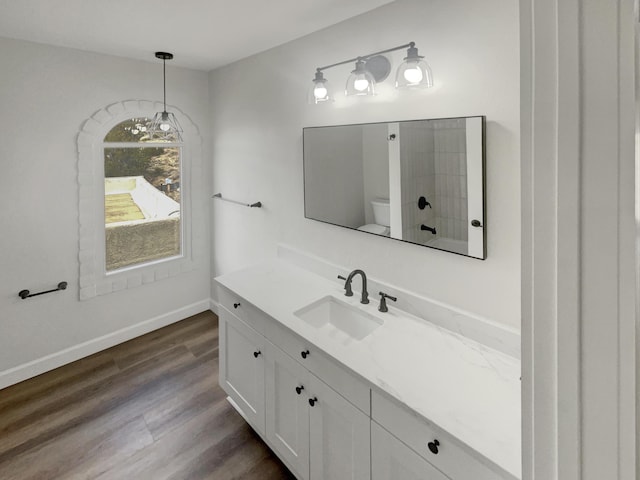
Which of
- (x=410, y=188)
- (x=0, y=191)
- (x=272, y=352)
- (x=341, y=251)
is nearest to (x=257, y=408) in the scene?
(x=272, y=352)

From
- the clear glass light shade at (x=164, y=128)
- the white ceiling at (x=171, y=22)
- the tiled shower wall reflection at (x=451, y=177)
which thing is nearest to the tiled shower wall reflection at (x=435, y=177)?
the tiled shower wall reflection at (x=451, y=177)

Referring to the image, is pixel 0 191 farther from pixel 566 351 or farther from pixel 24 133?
pixel 566 351

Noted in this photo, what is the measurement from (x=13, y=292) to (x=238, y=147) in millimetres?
1946

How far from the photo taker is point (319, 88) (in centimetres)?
204

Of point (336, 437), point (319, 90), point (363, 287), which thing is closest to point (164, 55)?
point (319, 90)

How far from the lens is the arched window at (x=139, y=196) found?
298 centimetres

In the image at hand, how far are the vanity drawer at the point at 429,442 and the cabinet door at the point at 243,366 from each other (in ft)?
2.62

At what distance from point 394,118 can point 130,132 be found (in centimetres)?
232

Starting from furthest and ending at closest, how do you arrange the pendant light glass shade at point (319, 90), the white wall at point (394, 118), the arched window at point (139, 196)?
the arched window at point (139, 196), the pendant light glass shade at point (319, 90), the white wall at point (394, 118)

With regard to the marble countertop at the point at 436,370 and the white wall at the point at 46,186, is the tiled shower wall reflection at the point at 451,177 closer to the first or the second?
the marble countertop at the point at 436,370

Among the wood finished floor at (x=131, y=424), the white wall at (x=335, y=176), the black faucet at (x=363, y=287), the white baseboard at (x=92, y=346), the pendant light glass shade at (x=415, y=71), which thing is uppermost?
the pendant light glass shade at (x=415, y=71)

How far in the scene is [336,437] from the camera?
4.76 feet

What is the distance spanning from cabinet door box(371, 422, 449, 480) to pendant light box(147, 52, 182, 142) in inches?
104

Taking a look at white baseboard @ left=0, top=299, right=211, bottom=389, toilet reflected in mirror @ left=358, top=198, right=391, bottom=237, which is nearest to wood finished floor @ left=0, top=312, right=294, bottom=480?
white baseboard @ left=0, top=299, right=211, bottom=389
